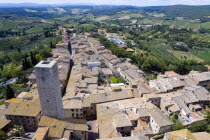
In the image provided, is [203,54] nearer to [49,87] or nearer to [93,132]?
[93,132]

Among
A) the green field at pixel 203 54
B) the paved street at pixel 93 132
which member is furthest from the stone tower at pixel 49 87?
the green field at pixel 203 54

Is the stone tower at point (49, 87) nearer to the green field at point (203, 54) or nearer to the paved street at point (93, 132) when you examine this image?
the paved street at point (93, 132)

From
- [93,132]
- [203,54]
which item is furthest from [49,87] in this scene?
[203,54]

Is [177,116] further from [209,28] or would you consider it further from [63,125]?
[209,28]

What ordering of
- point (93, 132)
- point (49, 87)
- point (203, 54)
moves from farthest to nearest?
point (203, 54), point (93, 132), point (49, 87)

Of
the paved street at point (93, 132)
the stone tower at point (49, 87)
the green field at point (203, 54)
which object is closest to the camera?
the stone tower at point (49, 87)

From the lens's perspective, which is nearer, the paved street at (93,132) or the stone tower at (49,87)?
the stone tower at (49,87)

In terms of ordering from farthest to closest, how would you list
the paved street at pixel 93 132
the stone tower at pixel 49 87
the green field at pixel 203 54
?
the green field at pixel 203 54 → the paved street at pixel 93 132 → the stone tower at pixel 49 87

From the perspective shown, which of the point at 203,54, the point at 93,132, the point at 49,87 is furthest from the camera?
the point at 203,54
